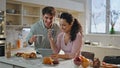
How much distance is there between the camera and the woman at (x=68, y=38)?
216 centimetres

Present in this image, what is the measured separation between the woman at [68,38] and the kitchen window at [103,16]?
3.26 m

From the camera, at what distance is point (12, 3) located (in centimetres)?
409

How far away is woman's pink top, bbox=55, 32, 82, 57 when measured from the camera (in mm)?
2135

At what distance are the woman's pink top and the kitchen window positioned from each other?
132 inches

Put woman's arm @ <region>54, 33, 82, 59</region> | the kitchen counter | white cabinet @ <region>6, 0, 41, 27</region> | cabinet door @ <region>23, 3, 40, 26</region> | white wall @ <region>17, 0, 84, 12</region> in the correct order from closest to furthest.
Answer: the kitchen counter < woman's arm @ <region>54, 33, 82, 59</region> < white cabinet @ <region>6, 0, 41, 27</region> < white wall @ <region>17, 0, 84, 12</region> < cabinet door @ <region>23, 3, 40, 26</region>

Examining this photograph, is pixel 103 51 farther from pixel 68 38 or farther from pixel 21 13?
pixel 68 38

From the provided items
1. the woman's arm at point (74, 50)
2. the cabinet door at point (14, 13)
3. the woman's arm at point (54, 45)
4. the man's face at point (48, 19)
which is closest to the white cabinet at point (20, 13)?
the cabinet door at point (14, 13)

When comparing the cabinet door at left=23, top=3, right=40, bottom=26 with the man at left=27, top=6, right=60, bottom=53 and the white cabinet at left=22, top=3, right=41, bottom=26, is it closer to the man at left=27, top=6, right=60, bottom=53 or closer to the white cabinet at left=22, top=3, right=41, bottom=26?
the white cabinet at left=22, top=3, right=41, bottom=26

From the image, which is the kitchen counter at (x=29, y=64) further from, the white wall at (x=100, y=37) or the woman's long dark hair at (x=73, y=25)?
the white wall at (x=100, y=37)

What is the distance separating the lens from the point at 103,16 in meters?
5.59

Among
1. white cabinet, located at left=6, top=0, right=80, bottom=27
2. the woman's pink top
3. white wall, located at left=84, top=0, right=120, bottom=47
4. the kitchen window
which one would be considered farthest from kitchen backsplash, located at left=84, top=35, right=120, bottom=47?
the woman's pink top

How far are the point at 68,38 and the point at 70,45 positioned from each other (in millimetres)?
118

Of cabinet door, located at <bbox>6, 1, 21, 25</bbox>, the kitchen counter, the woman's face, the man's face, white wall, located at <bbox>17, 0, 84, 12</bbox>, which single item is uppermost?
white wall, located at <bbox>17, 0, 84, 12</bbox>

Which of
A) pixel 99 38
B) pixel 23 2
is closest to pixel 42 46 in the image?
pixel 23 2
